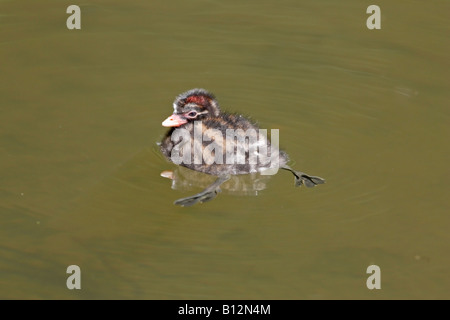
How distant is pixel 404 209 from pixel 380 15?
3.12 meters

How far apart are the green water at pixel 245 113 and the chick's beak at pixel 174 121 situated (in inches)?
10.0

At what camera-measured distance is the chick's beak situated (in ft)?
18.8

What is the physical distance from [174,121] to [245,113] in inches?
31.7

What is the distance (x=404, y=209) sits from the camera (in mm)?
5109

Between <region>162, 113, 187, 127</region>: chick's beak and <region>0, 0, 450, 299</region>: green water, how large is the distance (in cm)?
25

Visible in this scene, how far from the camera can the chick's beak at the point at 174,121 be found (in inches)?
226

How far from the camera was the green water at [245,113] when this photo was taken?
453 centimetres

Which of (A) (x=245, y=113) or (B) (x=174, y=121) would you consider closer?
(B) (x=174, y=121)

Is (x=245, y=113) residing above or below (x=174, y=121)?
above

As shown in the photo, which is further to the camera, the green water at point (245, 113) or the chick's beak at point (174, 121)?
the chick's beak at point (174, 121)

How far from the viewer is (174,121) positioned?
5762 millimetres

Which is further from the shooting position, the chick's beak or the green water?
the chick's beak

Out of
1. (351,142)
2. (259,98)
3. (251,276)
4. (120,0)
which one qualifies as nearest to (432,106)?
(351,142)

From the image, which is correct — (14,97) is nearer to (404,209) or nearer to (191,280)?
(191,280)
